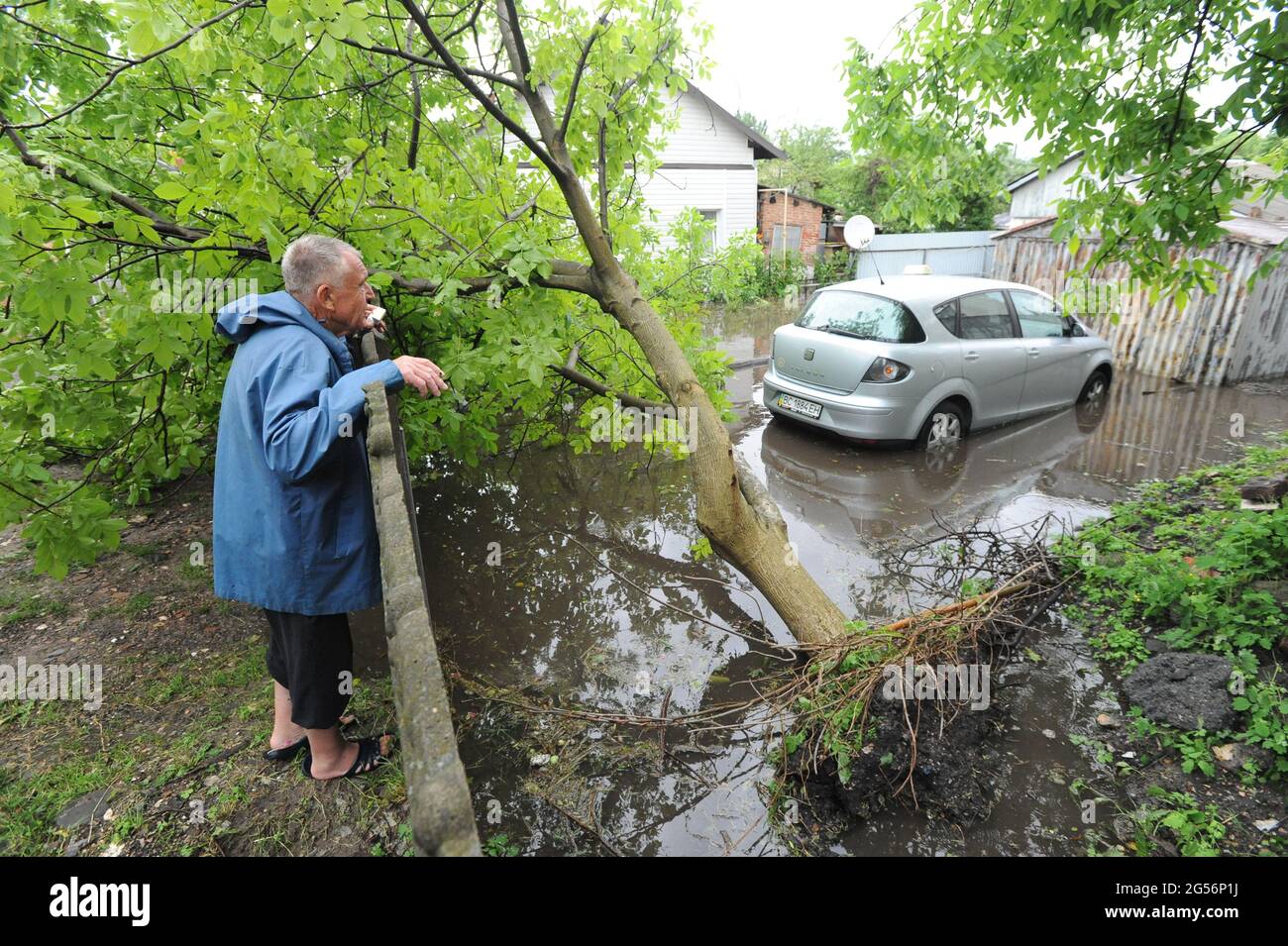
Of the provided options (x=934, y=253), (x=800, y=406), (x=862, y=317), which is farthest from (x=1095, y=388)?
(x=934, y=253)

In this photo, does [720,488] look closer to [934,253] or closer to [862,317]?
[862,317]

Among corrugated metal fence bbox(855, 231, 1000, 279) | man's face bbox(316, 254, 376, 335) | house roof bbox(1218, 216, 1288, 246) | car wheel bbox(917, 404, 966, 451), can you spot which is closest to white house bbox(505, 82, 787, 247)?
corrugated metal fence bbox(855, 231, 1000, 279)

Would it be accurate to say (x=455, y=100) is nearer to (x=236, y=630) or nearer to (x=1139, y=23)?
(x=236, y=630)

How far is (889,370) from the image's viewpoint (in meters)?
7.02

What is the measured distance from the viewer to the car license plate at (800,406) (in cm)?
764

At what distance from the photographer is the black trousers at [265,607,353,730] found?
2.74 m

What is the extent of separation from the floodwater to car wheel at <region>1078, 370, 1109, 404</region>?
0.23 m

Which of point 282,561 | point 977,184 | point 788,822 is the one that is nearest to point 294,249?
point 282,561

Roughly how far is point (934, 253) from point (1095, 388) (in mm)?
15643

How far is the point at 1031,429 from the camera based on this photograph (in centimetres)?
843

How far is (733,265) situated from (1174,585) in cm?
473
